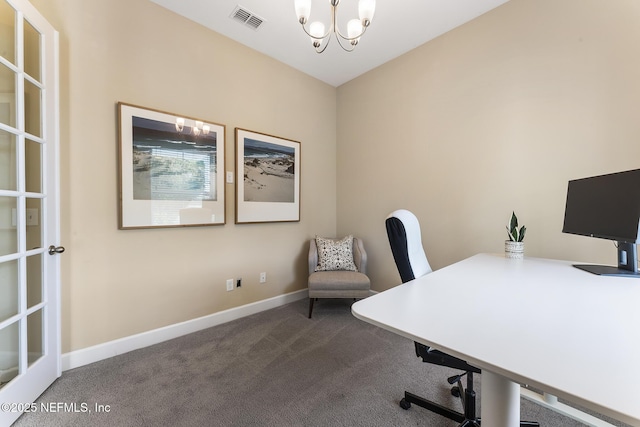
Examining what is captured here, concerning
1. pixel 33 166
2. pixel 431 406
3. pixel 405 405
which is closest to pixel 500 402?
pixel 431 406

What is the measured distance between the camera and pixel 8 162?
4.66 ft

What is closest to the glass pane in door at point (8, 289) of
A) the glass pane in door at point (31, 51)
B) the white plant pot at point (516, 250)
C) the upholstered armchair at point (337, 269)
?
the glass pane in door at point (31, 51)

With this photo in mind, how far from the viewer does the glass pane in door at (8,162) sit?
54.7 inches

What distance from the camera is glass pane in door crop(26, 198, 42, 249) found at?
5.04 feet

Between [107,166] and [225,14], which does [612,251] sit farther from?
[107,166]

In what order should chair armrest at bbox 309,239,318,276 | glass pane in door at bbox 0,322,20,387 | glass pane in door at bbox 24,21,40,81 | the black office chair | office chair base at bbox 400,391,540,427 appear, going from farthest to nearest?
1. chair armrest at bbox 309,239,318,276
2. glass pane in door at bbox 24,21,40,81
3. glass pane in door at bbox 0,322,20,387
4. office chair base at bbox 400,391,540,427
5. the black office chair

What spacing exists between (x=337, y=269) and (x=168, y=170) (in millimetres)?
1972

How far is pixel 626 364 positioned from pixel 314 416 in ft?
4.49

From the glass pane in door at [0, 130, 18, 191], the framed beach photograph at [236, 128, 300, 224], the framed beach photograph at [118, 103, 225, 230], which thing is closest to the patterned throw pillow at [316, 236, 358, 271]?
the framed beach photograph at [236, 128, 300, 224]

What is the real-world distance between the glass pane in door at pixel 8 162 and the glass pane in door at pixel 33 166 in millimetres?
79

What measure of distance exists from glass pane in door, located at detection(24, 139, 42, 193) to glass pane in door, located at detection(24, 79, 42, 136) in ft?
0.26

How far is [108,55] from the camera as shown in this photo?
195 cm

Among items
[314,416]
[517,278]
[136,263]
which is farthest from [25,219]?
[517,278]

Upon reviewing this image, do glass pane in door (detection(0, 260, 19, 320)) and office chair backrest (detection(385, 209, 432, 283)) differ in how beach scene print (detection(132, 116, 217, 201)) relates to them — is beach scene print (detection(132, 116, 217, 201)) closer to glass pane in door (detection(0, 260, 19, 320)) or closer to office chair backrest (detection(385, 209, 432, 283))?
glass pane in door (detection(0, 260, 19, 320))
